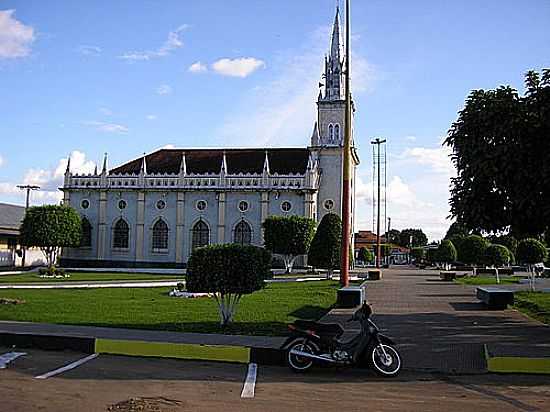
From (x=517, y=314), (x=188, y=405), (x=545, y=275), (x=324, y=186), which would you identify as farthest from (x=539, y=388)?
(x=324, y=186)

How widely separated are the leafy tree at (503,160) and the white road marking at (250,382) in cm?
821

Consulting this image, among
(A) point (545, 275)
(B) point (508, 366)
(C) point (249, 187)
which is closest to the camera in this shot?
(B) point (508, 366)

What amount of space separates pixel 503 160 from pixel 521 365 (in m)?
6.78

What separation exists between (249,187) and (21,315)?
4779 cm

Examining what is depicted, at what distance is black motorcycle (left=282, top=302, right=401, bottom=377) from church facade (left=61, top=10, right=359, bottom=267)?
52.0m

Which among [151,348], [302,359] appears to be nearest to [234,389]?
[302,359]

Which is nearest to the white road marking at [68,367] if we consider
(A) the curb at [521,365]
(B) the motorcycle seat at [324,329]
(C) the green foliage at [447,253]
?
(B) the motorcycle seat at [324,329]

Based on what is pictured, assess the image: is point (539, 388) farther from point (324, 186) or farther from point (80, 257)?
point (80, 257)

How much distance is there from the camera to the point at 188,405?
802cm

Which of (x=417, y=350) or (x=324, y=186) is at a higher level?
(x=324, y=186)

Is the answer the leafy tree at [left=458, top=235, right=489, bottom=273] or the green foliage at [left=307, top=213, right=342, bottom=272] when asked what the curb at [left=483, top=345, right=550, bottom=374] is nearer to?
the green foliage at [left=307, top=213, right=342, bottom=272]

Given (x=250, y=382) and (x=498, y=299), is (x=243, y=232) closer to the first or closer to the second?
(x=498, y=299)

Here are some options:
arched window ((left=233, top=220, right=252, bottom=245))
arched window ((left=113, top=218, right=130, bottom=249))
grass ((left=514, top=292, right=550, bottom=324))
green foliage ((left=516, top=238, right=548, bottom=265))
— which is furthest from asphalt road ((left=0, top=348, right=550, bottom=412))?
Answer: arched window ((left=113, top=218, right=130, bottom=249))

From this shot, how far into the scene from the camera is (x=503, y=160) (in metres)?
15.9
